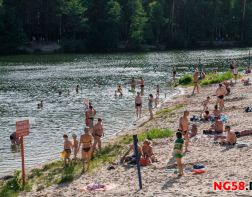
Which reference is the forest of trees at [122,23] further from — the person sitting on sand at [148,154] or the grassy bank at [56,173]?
the person sitting on sand at [148,154]

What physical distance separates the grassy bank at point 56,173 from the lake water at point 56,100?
1.63 metres

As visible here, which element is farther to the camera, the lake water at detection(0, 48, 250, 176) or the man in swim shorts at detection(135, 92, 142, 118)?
the man in swim shorts at detection(135, 92, 142, 118)

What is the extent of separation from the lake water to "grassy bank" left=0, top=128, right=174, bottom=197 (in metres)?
1.63

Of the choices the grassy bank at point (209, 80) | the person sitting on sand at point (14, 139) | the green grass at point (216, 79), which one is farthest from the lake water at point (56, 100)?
the green grass at point (216, 79)

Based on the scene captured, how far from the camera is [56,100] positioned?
40.0m

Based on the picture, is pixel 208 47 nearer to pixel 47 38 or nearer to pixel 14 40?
pixel 47 38

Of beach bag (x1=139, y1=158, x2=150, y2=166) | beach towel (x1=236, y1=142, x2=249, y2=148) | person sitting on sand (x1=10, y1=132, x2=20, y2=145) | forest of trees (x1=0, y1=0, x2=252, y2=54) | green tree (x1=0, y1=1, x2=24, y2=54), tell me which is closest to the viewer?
beach bag (x1=139, y1=158, x2=150, y2=166)

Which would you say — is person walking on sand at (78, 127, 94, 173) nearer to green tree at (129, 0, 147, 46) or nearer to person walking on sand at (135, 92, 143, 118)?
person walking on sand at (135, 92, 143, 118)

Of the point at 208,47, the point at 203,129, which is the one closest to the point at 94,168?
the point at 203,129

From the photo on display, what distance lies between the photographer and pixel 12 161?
2142cm

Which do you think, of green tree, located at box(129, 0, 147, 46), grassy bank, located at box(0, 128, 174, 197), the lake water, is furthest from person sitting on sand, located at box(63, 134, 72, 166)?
green tree, located at box(129, 0, 147, 46)

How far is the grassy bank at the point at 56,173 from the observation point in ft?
56.3

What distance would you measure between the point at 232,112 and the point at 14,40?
78.2 meters

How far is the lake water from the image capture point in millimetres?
24188
